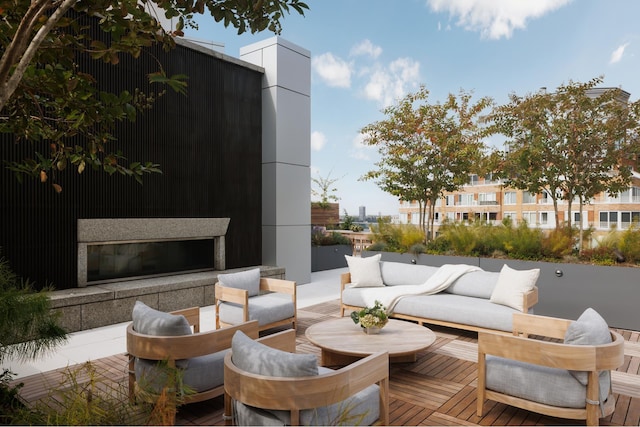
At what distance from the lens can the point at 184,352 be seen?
3172 millimetres

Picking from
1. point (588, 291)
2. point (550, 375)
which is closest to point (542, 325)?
point (550, 375)

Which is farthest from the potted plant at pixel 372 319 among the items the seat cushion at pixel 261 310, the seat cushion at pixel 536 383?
the seat cushion at pixel 261 310

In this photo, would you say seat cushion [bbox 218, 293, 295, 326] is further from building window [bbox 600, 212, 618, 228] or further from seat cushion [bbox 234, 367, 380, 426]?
building window [bbox 600, 212, 618, 228]

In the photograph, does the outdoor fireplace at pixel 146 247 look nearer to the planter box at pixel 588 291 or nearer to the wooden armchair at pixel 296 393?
the wooden armchair at pixel 296 393

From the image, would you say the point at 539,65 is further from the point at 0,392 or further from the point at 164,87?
A: the point at 0,392

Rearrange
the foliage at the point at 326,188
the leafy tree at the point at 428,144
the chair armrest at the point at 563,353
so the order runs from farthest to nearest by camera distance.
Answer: the foliage at the point at 326,188, the leafy tree at the point at 428,144, the chair armrest at the point at 563,353

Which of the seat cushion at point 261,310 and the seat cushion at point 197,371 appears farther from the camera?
the seat cushion at point 261,310

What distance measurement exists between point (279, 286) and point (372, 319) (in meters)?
1.84

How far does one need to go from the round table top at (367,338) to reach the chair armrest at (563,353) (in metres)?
0.91

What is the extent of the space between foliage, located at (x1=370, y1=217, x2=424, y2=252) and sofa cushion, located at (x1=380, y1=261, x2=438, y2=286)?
1.29m

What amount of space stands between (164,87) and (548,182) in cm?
637

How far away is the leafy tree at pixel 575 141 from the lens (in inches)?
260

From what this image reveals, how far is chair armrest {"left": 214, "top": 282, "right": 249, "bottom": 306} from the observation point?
5047 mm

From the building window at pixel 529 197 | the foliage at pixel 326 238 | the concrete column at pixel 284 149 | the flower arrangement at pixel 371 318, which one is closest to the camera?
the flower arrangement at pixel 371 318
